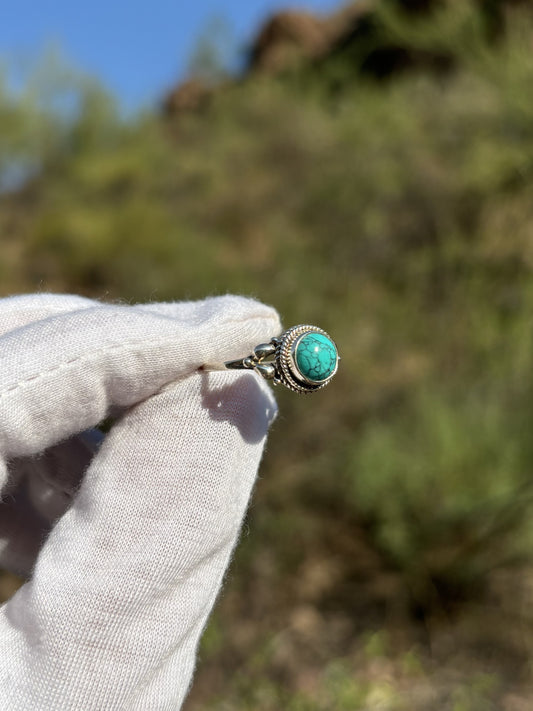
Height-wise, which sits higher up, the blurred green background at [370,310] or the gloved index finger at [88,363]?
the gloved index finger at [88,363]

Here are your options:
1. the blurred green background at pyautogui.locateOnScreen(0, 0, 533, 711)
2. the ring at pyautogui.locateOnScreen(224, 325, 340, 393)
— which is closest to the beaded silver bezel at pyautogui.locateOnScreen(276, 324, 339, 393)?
the ring at pyautogui.locateOnScreen(224, 325, 340, 393)

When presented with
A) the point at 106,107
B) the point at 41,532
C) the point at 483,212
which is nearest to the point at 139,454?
the point at 41,532

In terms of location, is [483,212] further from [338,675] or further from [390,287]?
[338,675]

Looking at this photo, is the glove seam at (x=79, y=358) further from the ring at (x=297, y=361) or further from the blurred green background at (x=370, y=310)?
the blurred green background at (x=370, y=310)

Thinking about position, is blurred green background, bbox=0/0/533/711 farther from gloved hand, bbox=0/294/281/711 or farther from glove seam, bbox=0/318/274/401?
glove seam, bbox=0/318/274/401

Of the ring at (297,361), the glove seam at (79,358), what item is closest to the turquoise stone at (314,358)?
the ring at (297,361)

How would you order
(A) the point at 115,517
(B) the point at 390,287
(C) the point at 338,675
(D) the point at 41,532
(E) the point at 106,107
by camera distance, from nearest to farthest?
1. (A) the point at 115,517
2. (D) the point at 41,532
3. (C) the point at 338,675
4. (B) the point at 390,287
5. (E) the point at 106,107

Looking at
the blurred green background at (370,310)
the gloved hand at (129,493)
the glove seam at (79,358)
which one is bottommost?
the blurred green background at (370,310)
